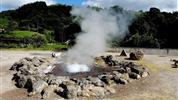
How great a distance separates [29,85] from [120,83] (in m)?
7.67

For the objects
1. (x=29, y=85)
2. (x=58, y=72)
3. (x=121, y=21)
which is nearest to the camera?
(x=29, y=85)

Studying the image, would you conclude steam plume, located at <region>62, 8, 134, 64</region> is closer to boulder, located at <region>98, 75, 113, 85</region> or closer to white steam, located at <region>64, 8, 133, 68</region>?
white steam, located at <region>64, 8, 133, 68</region>

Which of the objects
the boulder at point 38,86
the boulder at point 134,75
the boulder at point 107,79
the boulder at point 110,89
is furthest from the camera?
the boulder at point 134,75

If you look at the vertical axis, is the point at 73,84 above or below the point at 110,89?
above

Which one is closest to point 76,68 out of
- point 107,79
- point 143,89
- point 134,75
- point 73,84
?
point 134,75

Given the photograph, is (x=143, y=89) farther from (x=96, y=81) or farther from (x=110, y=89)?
(x=96, y=81)

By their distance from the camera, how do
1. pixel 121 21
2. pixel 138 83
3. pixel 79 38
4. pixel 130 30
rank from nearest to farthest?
pixel 138 83, pixel 79 38, pixel 121 21, pixel 130 30

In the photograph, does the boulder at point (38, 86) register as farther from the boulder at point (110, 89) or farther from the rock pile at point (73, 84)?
the boulder at point (110, 89)

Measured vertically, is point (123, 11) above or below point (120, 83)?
above

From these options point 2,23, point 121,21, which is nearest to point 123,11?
point 121,21

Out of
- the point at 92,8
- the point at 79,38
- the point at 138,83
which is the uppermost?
the point at 92,8

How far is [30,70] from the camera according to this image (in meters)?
37.5

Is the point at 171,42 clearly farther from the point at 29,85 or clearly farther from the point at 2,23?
the point at 2,23

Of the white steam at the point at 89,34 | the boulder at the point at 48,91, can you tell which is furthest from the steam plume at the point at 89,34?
the boulder at the point at 48,91
